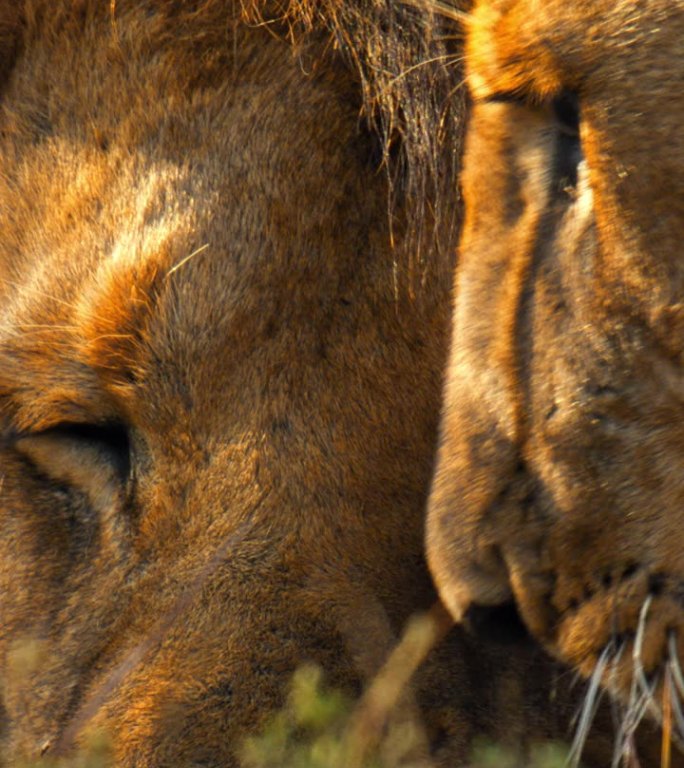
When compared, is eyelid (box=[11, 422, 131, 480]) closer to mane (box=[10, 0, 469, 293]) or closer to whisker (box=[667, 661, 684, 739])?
mane (box=[10, 0, 469, 293])

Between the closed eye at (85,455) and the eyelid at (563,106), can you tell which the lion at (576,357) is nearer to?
the eyelid at (563,106)

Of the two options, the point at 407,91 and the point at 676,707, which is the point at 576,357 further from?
the point at 407,91

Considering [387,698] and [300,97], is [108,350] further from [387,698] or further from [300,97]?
[387,698]

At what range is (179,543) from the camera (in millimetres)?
2086

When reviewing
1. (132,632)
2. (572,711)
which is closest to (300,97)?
(132,632)

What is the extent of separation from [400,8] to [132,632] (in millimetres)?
970

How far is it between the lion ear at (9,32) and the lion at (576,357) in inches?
41.1

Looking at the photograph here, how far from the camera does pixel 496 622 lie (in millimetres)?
Answer: 1655

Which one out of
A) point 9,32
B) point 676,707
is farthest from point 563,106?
point 9,32

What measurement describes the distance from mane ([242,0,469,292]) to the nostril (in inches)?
22.5

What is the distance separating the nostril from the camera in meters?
1.62

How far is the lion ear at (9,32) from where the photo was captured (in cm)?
240

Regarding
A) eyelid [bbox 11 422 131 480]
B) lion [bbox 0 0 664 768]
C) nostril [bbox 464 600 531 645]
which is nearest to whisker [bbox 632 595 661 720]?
nostril [bbox 464 600 531 645]

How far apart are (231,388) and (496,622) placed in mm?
622
